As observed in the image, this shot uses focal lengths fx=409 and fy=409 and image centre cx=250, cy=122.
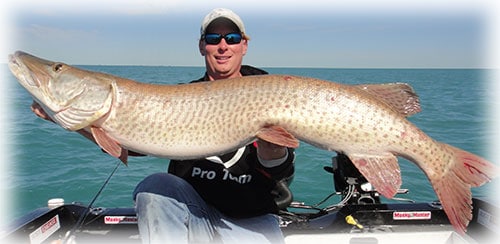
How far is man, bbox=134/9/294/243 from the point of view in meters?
2.95

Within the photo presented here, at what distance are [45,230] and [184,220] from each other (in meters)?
1.36

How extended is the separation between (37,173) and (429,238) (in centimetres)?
863

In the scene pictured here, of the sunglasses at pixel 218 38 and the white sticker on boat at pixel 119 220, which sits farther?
the white sticker on boat at pixel 119 220

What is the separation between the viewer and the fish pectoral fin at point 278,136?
2.50 meters

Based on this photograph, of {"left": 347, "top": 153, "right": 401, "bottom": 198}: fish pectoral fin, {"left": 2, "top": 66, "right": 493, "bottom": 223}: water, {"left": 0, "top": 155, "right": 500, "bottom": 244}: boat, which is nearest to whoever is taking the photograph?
{"left": 347, "top": 153, "right": 401, "bottom": 198}: fish pectoral fin

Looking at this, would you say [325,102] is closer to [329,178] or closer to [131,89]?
[131,89]

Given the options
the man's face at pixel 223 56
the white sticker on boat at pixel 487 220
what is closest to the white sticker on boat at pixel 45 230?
the man's face at pixel 223 56

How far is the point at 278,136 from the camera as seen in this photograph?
252cm

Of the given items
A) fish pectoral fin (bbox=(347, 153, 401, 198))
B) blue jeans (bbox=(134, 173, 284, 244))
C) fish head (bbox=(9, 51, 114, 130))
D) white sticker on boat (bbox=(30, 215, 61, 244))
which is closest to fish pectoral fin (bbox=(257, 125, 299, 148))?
fish pectoral fin (bbox=(347, 153, 401, 198))

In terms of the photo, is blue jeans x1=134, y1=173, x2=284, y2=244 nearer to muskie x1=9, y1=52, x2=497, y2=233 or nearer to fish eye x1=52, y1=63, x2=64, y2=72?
muskie x1=9, y1=52, x2=497, y2=233

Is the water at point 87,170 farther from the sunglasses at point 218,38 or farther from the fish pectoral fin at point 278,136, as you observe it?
the fish pectoral fin at point 278,136

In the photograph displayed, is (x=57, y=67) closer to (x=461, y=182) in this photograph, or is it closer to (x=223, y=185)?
(x=223, y=185)

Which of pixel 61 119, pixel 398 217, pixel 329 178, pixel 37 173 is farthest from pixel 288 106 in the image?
pixel 37 173

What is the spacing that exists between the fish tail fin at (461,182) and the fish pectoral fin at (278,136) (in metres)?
0.94
